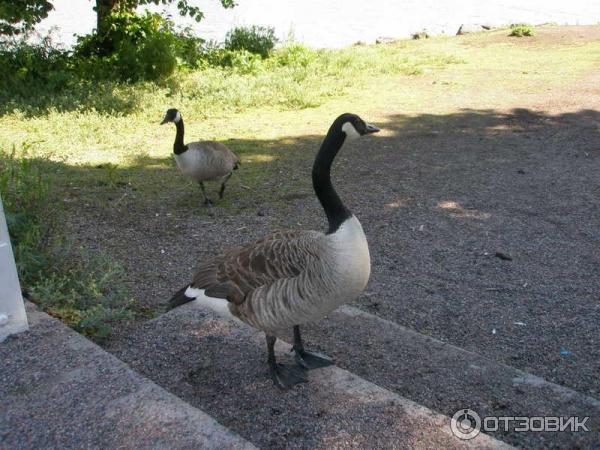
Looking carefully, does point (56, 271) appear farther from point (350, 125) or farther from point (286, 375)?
point (350, 125)

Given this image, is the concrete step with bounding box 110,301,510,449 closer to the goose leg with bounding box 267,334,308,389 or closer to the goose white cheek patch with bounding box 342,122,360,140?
the goose leg with bounding box 267,334,308,389

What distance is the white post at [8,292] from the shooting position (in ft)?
10.4

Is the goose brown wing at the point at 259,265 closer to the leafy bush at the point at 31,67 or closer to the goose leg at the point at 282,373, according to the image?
the goose leg at the point at 282,373

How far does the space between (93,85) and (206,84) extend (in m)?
1.88

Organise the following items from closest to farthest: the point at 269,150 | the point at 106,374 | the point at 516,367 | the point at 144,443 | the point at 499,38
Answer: the point at 144,443 → the point at 106,374 → the point at 516,367 → the point at 269,150 → the point at 499,38

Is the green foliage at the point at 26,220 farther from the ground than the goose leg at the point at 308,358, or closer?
farther from the ground

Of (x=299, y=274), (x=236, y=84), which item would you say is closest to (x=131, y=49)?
(x=236, y=84)

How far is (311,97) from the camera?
10078 mm

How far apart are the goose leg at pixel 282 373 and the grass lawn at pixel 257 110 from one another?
137cm

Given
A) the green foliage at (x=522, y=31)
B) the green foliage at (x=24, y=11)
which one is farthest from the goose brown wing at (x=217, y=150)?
the green foliage at (x=522, y=31)

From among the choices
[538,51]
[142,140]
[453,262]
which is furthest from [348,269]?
[538,51]

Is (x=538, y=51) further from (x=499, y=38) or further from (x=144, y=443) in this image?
(x=144, y=443)

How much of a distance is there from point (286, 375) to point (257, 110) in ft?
23.5

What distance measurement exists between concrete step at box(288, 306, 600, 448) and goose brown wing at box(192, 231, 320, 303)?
0.82m
